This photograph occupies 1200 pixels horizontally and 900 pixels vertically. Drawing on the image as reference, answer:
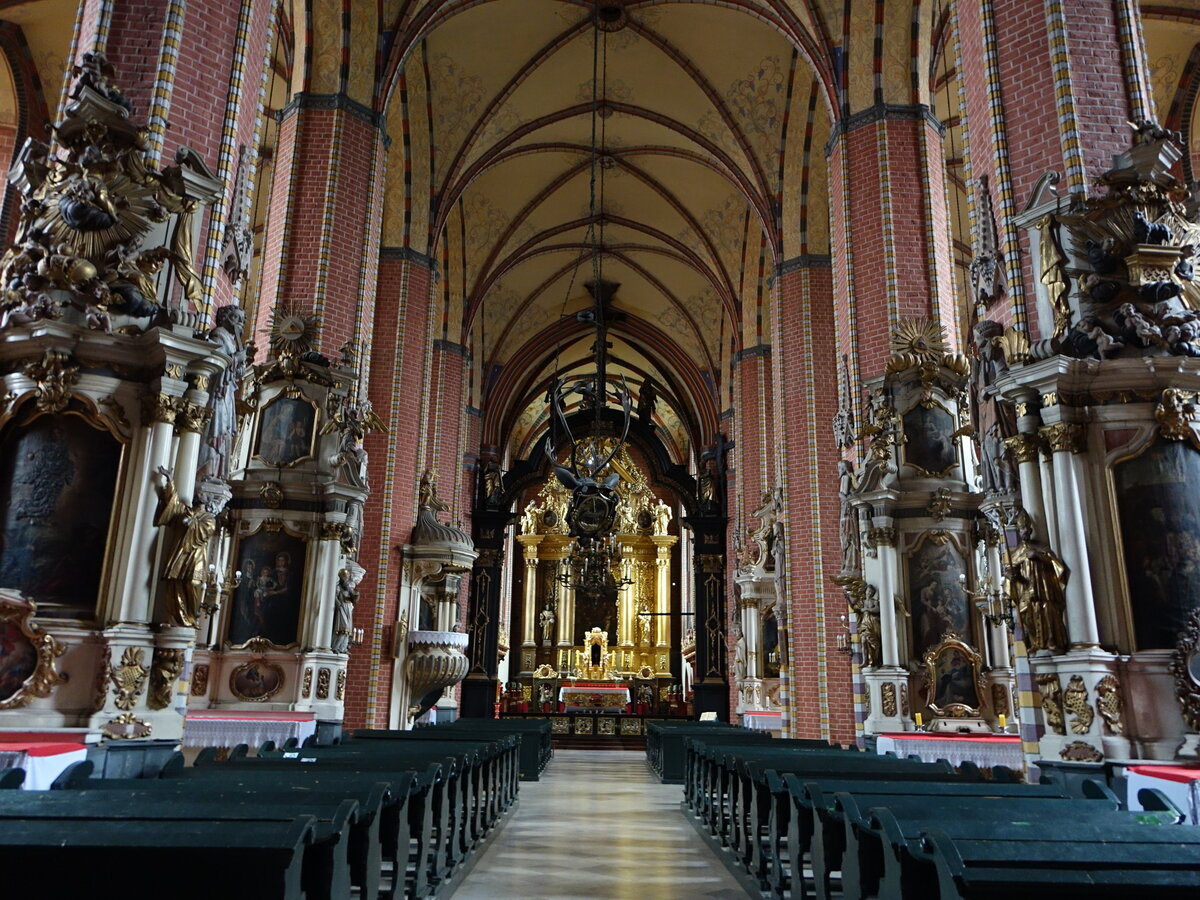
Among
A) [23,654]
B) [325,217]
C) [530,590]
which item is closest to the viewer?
[23,654]

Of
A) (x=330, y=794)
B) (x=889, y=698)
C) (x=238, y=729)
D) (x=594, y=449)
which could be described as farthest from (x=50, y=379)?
(x=594, y=449)

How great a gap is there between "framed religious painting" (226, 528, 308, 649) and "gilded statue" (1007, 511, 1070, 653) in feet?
24.0

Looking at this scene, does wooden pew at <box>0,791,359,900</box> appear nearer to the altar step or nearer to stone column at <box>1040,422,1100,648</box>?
stone column at <box>1040,422,1100,648</box>

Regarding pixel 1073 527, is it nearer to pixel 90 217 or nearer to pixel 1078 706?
pixel 1078 706

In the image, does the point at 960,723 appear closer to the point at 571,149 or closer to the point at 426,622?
the point at 426,622

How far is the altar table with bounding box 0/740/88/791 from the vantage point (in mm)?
4617

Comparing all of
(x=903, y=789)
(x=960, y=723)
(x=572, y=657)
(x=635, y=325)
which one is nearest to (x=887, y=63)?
(x=960, y=723)

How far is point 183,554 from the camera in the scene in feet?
20.2

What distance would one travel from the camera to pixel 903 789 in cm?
470

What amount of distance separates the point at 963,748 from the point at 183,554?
22.8 ft

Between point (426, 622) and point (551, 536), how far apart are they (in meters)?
17.7

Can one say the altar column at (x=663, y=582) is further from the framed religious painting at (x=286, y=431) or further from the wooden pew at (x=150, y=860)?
the wooden pew at (x=150, y=860)

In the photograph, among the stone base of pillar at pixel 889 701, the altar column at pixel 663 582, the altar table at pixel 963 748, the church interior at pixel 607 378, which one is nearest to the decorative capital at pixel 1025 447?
the church interior at pixel 607 378

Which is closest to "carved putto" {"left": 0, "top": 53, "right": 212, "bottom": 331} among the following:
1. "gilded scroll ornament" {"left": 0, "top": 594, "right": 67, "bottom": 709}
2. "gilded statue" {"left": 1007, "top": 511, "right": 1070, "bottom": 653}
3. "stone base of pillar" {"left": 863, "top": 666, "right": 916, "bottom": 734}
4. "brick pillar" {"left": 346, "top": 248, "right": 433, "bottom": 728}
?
"gilded scroll ornament" {"left": 0, "top": 594, "right": 67, "bottom": 709}
